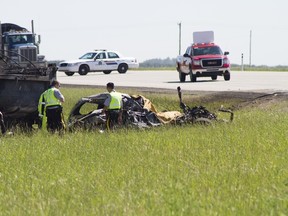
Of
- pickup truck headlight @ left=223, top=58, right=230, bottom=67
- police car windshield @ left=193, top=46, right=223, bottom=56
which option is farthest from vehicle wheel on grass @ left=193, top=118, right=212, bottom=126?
pickup truck headlight @ left=223, top=58, right=230, bottom=67

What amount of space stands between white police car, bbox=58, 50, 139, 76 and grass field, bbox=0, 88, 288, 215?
117 feet

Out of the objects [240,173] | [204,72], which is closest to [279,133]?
[240,173]

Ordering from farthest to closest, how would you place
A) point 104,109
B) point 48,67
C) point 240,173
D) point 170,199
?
point 48,67, point 104,109, point 240,173, point 170,199

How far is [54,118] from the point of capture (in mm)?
17016

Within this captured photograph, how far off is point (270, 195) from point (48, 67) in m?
11.8

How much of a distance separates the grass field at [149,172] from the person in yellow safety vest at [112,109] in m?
0.73

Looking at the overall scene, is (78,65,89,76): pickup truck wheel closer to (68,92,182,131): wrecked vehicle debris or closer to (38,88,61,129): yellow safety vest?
(68,92,182,131): wrecked vehicle debris

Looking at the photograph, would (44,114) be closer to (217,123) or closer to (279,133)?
(217,123)

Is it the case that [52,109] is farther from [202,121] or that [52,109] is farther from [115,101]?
[202,121]

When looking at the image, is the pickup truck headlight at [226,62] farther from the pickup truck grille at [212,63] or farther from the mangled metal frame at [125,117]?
the mangled metal frame at [125,117]

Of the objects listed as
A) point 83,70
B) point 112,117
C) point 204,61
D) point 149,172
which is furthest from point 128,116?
point 83,70

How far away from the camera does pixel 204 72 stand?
38.2 metres

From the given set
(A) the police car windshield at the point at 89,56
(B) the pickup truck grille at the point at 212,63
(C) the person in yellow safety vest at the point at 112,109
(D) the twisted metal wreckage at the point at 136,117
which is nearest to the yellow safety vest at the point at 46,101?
Result: (D) the twisted metal wreckage at the point at 136,117

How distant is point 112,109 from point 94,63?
3563 cm
